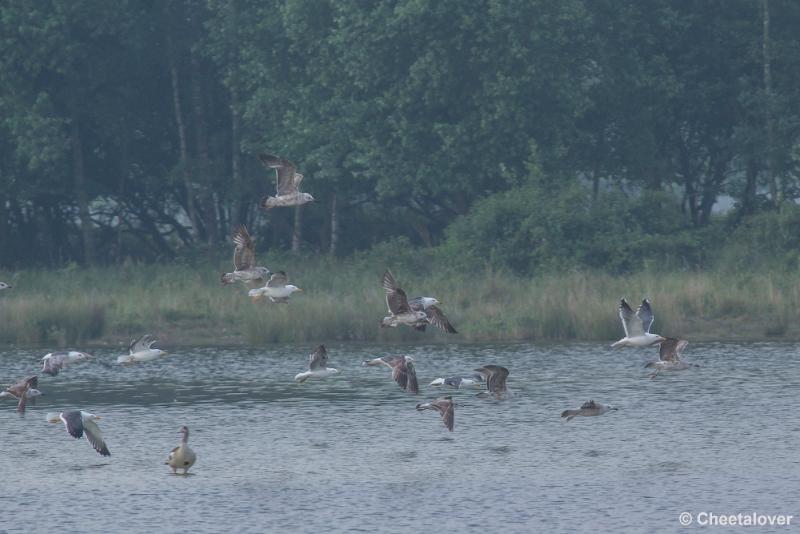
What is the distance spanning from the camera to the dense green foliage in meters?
48.7

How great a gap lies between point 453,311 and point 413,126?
11.4 m

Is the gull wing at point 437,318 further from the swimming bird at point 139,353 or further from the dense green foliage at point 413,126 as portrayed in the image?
the dense green foliage at point 413,126

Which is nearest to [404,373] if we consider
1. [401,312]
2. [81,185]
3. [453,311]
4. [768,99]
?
[401,312]

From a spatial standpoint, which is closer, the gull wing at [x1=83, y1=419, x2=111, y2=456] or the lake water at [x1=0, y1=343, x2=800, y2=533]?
the lake water at [x1=0, y1=343, x2=800, y2=533]

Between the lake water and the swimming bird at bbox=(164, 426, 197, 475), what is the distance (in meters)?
0.25

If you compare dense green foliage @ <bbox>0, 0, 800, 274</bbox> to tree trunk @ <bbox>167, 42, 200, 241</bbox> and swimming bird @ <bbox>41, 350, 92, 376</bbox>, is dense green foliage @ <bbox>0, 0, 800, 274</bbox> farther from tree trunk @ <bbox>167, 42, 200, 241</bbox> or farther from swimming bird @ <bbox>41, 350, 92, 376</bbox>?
swimming bird @ <bbox>41, 350, 92, 376</bbox>

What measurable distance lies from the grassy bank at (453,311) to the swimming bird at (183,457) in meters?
14.3

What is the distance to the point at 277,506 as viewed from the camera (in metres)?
22.5

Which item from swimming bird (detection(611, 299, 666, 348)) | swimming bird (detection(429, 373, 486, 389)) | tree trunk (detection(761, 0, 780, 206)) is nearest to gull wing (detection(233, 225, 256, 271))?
swimming bird (detection(429, 373, 486, 389))

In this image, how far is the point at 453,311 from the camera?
1588 inches

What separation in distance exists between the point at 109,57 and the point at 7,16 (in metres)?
4.97

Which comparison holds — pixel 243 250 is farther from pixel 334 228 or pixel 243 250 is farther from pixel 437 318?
pixel 334 228

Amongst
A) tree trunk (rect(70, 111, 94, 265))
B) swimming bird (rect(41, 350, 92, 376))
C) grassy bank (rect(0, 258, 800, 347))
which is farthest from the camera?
tree trunk (rect(70, 111, 94, 265))

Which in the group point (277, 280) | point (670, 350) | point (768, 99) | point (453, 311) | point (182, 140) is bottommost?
point (453, 311)
